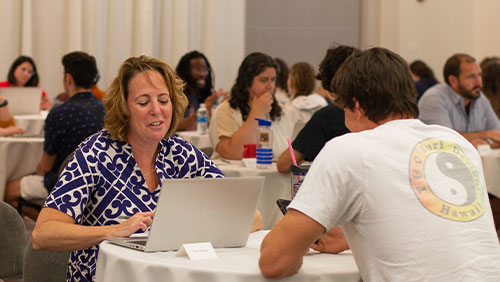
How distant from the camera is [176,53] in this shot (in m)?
9.13

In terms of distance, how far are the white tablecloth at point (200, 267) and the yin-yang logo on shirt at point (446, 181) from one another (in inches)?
12.2

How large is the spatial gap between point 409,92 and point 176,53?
24.3 feet

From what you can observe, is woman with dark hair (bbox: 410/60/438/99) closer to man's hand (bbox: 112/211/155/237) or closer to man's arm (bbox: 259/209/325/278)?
man's hand (bbox: 112/211/155/237)

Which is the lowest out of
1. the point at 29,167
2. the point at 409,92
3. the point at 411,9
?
the point at 29,167

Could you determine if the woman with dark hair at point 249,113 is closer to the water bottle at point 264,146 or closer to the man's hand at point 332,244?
the water bottle at point 264,146

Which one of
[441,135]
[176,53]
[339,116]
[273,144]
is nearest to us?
[441,135]

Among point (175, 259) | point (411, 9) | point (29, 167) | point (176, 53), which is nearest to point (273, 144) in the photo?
point (29, 167)

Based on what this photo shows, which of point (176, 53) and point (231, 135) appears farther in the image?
point (176, 53)

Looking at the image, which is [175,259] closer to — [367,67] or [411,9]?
[367,67]

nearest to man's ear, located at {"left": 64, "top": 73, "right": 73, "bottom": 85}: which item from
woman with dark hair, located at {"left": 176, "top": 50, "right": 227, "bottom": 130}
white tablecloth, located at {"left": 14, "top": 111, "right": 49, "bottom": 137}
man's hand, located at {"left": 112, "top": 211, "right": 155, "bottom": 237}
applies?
white tablecloth, located at {"left": 14, "top": 111, "right": 49, "bottom": 137}

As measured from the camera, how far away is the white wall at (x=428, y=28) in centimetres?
1016

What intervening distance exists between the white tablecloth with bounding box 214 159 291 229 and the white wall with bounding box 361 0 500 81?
6372mm

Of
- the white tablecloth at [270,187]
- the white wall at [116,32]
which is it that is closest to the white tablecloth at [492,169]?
the white tablecloth at [270,187]

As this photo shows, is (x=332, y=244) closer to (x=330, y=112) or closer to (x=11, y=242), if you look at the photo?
(x=11, y=242)
